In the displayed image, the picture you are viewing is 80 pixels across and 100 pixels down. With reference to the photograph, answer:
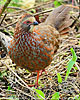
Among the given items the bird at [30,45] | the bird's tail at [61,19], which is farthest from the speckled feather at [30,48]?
the bird's tail at [61,19]

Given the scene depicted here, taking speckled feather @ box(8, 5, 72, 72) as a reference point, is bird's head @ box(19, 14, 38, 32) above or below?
above

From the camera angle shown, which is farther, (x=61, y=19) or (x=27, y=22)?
(x=61, y=19)

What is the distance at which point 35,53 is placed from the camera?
327 cm

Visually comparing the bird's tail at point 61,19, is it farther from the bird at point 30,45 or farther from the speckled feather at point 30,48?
the speckled feather at point 30,48

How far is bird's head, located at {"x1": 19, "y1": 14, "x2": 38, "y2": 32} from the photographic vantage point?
313 cm

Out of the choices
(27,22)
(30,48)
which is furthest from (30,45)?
(27,22)

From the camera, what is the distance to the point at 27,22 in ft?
10.3

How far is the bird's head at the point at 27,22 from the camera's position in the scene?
3133 mm

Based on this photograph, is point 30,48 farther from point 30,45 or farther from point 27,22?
point 27,22

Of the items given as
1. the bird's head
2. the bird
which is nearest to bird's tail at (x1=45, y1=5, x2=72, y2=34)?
the bird

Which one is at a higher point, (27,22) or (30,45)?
(27,22)

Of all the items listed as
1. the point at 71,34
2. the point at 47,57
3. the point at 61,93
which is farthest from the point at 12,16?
the point at 61,93

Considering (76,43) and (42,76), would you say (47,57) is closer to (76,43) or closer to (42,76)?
(42,76)

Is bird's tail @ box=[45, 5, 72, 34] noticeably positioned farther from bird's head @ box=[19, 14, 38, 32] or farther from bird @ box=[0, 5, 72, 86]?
bird's head @ box=[19, 14, 38, 32]
